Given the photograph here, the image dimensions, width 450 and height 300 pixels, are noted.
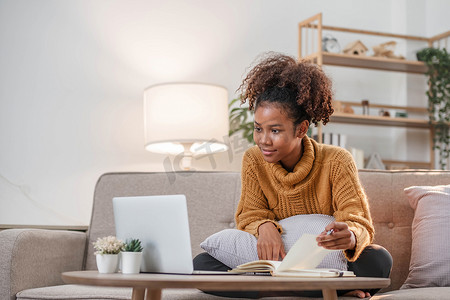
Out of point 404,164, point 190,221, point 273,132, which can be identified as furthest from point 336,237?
point 404,164

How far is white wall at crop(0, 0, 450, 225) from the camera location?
→ 3121mm

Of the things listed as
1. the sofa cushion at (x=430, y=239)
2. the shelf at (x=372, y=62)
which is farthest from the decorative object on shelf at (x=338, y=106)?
the sofa cushion at (x=430, y=239)

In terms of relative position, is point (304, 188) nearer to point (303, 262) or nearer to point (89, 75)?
point (303, 262)

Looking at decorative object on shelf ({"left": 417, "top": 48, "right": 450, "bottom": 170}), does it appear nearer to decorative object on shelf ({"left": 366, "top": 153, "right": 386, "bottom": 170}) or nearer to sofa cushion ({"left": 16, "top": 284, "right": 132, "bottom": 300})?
decorative object on shelf ({"left": 366, "top": 153, "right": 386, "bottom": 170})

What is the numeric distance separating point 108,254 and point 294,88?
0.68 metres

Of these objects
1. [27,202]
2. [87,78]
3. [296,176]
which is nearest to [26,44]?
[87,78]

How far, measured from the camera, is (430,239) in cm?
187

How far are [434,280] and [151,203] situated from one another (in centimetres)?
97

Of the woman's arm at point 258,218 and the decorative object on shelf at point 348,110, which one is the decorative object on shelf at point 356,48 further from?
the woman's arm at point 258,218

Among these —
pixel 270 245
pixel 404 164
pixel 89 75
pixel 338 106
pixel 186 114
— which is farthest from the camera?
pixel 404 164

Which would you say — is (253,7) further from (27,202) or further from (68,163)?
(27,202)

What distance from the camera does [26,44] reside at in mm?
3184

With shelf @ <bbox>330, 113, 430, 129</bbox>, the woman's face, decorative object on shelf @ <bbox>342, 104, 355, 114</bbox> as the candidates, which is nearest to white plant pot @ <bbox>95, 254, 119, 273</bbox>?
the woman's face

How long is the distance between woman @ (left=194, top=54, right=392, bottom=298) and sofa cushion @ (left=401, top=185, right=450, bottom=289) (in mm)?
319
